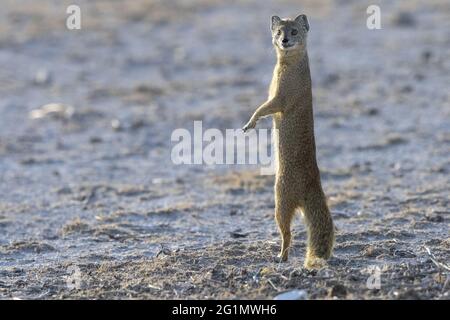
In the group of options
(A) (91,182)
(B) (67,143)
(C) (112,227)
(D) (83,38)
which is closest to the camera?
(C) (112,227)

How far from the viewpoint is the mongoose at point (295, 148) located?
6777 millimetres

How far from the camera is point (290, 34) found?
7.00 meters

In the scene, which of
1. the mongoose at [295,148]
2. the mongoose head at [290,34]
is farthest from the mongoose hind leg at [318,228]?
the mongoose head at [290,34]

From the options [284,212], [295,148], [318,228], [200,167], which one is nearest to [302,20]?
[295,148]

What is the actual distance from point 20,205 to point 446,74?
722 cm

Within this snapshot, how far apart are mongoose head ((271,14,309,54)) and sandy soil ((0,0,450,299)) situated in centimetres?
149

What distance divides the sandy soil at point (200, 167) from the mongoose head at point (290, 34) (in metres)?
1.49

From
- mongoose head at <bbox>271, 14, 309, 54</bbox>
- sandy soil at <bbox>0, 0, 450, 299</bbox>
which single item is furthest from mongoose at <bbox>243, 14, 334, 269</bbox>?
sandy soil at <bbox>0, 0, 450, 299</bbox>

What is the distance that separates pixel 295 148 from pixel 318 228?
1.92 ft

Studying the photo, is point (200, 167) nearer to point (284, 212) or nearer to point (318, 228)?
point (284, 212)

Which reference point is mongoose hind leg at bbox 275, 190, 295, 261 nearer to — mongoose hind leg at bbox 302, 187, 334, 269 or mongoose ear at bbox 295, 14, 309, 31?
mongoose hind leg at bbox 302, 187, 334, 269
